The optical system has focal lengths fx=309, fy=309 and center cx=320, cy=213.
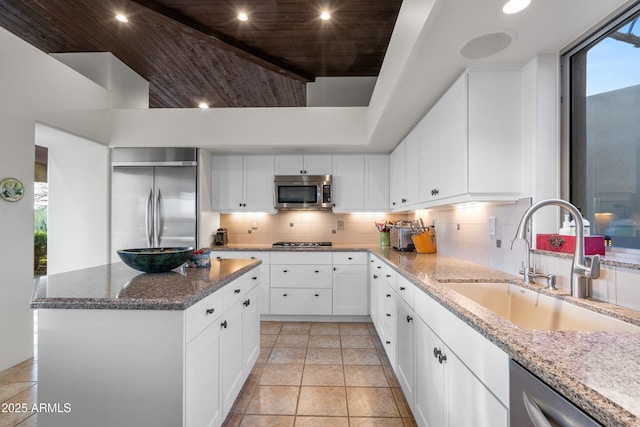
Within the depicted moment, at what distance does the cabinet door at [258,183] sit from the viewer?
13.1 feet

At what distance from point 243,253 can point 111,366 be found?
2.43 meters

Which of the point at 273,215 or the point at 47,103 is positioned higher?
the point at 47,103

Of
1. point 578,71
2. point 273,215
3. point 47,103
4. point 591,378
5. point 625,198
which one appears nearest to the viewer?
point 591,378

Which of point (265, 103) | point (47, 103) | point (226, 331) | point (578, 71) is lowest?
point (226, 331)

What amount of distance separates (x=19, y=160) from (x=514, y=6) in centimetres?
367

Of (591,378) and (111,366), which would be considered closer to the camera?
(591,378)

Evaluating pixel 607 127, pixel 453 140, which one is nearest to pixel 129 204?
pixel 453 140

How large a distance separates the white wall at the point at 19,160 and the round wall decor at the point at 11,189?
4 centimetres

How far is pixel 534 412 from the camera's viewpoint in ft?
2.39

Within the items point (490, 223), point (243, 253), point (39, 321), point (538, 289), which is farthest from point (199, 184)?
point (538, 289)

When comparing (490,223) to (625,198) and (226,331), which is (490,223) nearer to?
(625,198)

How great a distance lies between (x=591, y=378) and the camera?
0.64 metres

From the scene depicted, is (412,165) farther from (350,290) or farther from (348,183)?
(350,290)

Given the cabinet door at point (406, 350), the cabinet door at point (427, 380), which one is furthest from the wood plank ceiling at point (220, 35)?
the cabinet door at point (427, 380)
